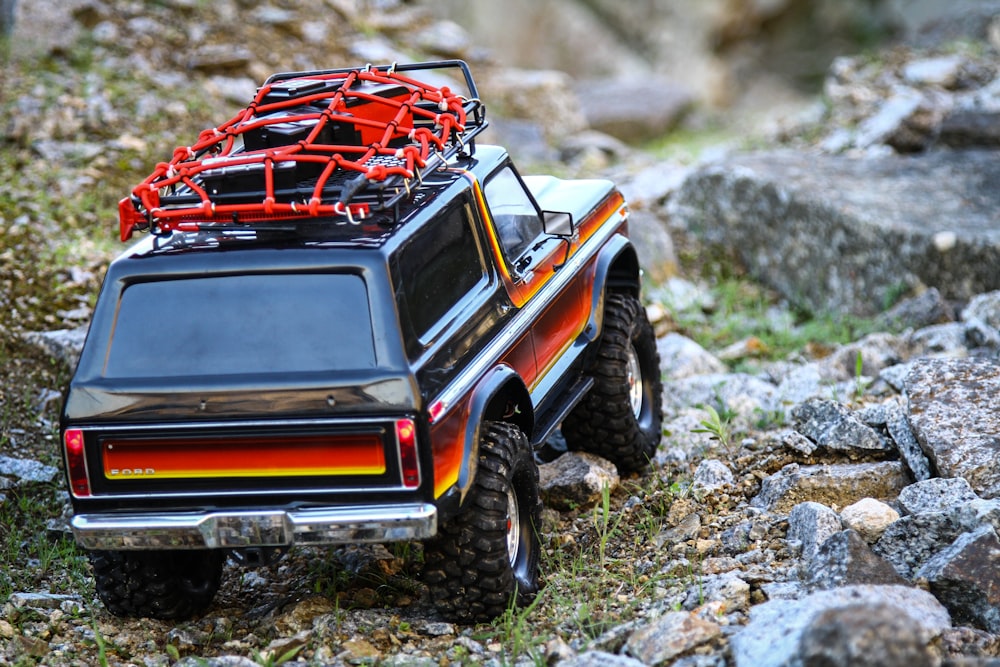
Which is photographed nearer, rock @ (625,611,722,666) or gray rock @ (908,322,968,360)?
rock @ (625,611,722,666)

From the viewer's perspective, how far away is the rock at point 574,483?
18.5 feet

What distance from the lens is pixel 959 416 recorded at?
16.9ft

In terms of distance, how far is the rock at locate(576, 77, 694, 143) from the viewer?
14.0 metres

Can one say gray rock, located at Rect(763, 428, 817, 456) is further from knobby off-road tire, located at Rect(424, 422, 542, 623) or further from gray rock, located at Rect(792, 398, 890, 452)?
knobby off-road tire, located at Rect(424, 422, 542, 623)

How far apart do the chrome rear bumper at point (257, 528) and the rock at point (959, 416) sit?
2.44 m

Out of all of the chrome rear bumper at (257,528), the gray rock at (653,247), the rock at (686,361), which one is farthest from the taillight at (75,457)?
the gray rock at (653,247)

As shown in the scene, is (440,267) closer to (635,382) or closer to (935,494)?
(635,382)

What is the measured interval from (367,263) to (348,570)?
1781mm

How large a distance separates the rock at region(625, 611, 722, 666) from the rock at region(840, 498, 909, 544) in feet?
3.24

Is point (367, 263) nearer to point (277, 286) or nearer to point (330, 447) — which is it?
point (277, 286)

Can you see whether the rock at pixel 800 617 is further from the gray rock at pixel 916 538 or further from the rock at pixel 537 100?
the rock at pixel 537 100

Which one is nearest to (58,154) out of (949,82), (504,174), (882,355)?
(504,174)

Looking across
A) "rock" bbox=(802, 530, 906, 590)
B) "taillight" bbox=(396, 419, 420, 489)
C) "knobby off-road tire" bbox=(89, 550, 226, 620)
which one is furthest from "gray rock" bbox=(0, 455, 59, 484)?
"rock" bbox=(802, 530, 906, 590)

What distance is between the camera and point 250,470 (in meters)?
4.12
